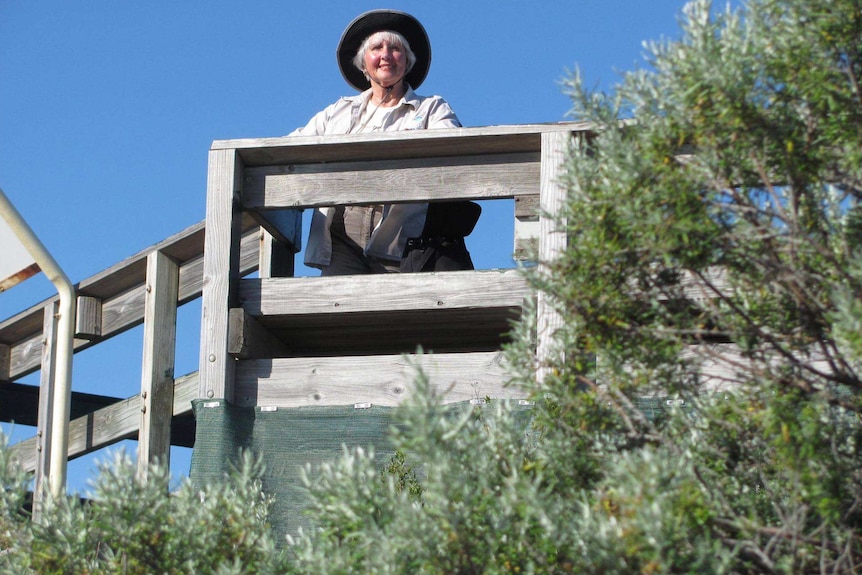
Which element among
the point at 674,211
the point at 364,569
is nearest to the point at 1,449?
the point at 364,569

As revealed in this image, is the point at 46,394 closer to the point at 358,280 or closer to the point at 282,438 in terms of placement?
the point at 282,438

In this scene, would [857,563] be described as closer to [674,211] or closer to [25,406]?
[674,211]

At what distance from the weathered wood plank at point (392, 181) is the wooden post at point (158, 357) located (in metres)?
0.70

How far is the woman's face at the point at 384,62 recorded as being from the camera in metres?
6.20

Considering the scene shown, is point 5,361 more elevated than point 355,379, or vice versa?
point 5,361

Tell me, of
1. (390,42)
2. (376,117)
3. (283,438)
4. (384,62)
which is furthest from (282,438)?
(390,42)

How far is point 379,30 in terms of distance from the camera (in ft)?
21.0

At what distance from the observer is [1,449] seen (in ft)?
10.1

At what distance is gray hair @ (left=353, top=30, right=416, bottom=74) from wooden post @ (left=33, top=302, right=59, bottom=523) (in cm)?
193

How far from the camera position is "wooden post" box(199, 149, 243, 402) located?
16.6 ft

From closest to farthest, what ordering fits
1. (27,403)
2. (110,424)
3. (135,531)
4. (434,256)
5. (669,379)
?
(135,531), (669,379), (434,256), (110,424), (27,403)

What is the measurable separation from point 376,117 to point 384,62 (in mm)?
305

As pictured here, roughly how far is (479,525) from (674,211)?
845mm

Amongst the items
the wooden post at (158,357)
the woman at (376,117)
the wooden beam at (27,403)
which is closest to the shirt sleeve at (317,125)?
the woman at (376,117)
